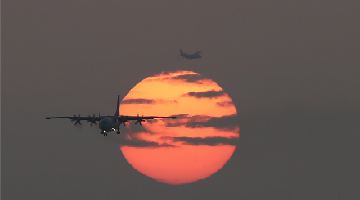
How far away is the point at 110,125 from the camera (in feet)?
646
